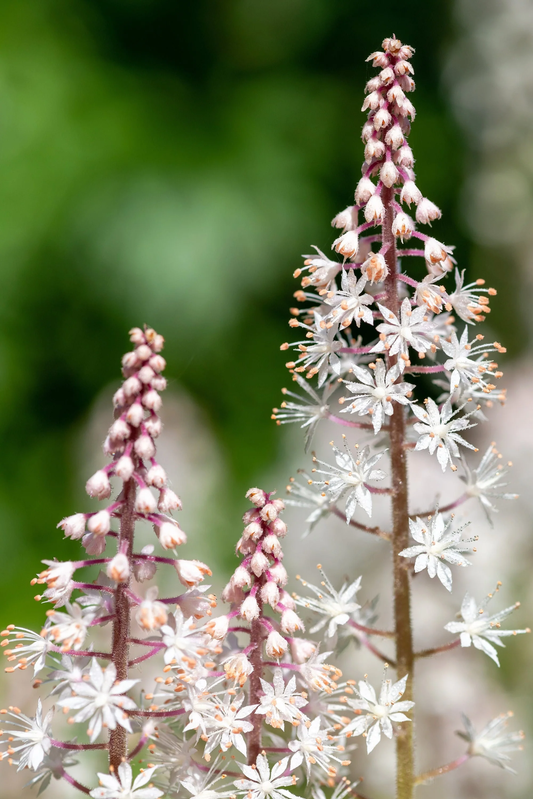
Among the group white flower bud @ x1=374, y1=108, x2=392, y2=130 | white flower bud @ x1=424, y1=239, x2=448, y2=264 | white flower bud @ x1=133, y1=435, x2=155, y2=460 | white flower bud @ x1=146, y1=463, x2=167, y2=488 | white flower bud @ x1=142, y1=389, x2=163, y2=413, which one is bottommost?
white flower bud @ x1=146, y1=463, x2=167, y2=488

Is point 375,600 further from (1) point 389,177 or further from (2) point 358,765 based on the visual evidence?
(2) point 358,765

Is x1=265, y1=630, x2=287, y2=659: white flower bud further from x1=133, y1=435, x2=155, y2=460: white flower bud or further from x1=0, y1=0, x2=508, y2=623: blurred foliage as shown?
x1=0, y1=0, x2=508, y2=623: blurred foliage

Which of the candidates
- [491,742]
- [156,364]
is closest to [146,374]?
[156,364]

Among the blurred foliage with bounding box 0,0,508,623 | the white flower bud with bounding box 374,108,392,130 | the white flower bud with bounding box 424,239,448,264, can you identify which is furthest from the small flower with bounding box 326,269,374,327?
the blurred foliage with bounding box 0,0,508,623

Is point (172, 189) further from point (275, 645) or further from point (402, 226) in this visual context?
point (275, 645)

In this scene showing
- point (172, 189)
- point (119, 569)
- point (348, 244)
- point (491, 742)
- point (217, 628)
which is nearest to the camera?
point (119, 569)
